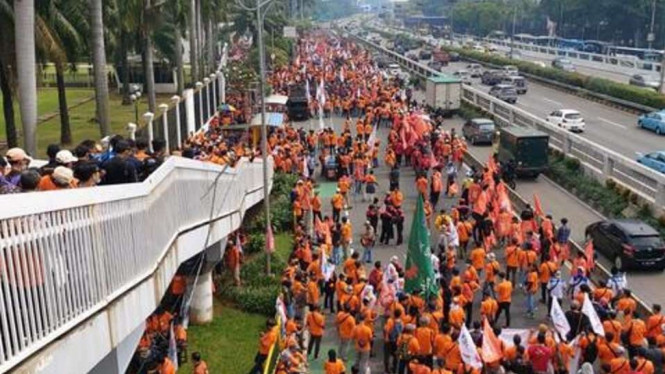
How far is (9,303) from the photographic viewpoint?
237 inches

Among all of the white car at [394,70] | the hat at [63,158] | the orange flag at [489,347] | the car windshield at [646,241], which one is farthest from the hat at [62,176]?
the white car at [394,70]

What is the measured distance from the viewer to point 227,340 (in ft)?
53.9

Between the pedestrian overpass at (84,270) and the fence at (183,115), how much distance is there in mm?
10360

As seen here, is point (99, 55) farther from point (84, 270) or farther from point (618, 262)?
point (84, 270)

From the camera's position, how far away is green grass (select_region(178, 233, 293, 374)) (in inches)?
602

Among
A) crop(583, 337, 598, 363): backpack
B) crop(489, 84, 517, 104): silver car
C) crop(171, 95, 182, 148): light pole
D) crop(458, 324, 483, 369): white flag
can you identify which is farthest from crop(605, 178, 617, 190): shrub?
crop(489, 84, 517, 104): silver car

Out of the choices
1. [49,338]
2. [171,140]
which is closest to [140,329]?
[49,338]

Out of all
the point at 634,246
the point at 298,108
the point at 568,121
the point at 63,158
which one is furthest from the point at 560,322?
the point at 298,108

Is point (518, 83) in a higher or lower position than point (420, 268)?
higher

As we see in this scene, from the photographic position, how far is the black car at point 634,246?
19203 mm

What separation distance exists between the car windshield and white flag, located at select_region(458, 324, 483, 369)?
9.01 meters

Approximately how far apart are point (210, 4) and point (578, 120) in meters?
23.6

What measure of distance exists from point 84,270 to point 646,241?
15.7 m

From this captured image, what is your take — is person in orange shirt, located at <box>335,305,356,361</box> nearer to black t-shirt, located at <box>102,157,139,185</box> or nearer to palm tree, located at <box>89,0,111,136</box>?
black t-shirt, located at <box>102,157,139,185</box>
